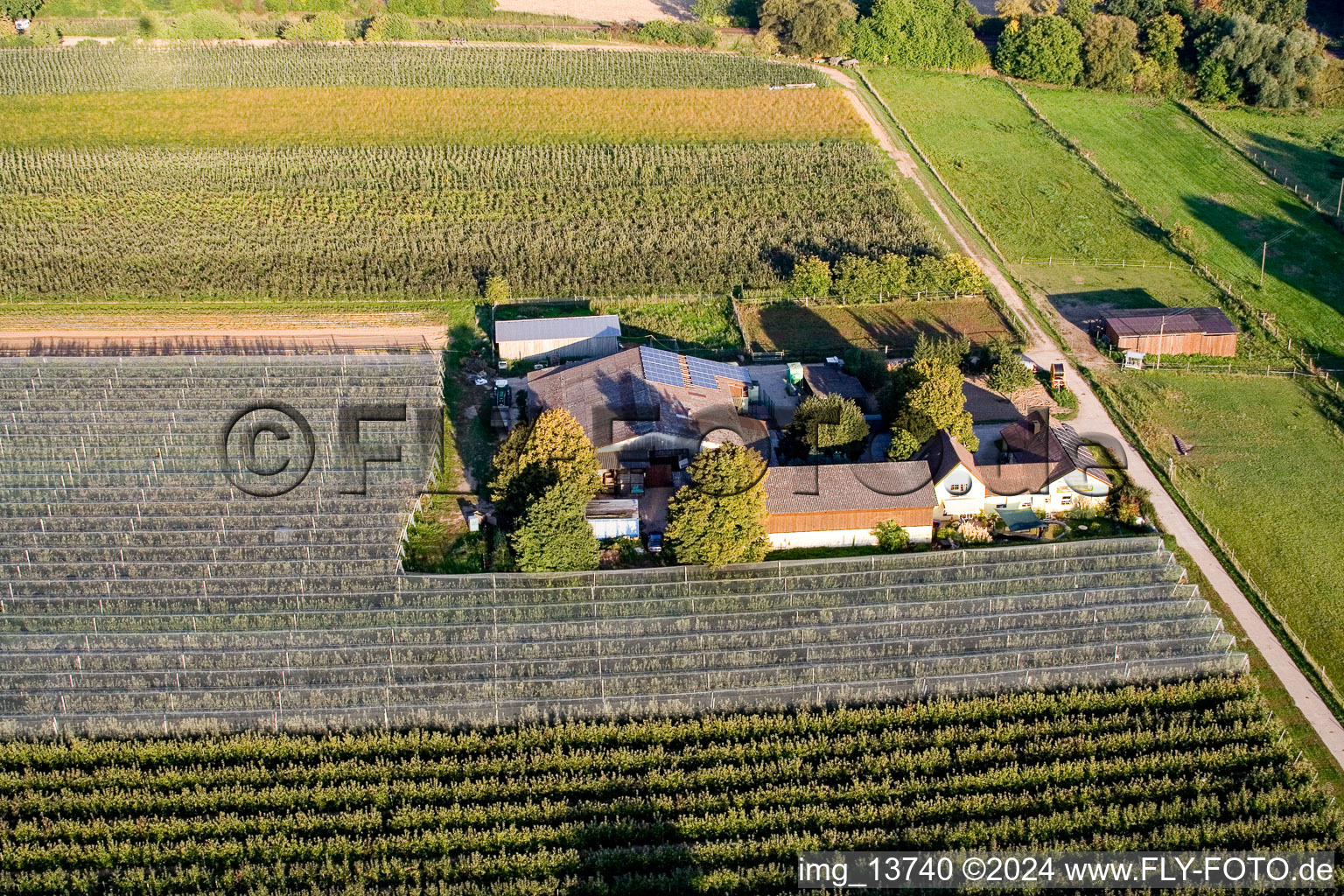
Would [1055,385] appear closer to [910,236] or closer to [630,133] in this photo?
[910,236]

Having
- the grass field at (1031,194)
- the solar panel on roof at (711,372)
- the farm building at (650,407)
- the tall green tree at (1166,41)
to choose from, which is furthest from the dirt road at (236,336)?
the tall green tree at (1166,41)

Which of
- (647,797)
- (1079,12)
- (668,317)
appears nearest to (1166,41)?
(1079,12)

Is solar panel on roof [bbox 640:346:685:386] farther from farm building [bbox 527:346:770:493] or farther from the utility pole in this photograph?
the utility pole

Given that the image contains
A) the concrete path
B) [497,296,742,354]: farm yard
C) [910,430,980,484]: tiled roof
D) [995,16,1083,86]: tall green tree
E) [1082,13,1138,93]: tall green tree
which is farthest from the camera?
[995,16,1083,86]: tall green tree

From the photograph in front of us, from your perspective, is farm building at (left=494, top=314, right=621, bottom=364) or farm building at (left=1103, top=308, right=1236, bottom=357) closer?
farm building at (left=494, top=314, right=621, bottom=364)

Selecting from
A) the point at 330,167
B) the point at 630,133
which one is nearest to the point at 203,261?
the point at 330,167

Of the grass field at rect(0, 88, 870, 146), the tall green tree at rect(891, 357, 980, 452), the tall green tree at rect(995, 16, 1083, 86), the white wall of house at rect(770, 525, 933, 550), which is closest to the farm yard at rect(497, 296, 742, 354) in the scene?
the tall green tree at rect(891, 357, 980, 452)

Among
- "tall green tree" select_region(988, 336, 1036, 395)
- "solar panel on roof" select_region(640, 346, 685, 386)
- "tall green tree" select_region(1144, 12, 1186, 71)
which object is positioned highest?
"tall green tree" select_region(1144, 12, 1186, 71)

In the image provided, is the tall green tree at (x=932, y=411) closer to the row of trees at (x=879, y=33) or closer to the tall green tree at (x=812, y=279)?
the tall green tree at (x=812, y=279)
